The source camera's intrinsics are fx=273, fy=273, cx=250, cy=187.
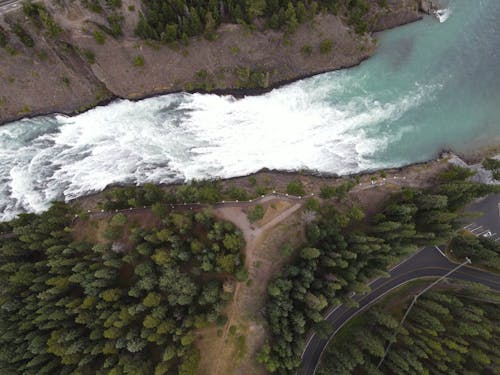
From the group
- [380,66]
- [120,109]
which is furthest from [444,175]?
[120,109]

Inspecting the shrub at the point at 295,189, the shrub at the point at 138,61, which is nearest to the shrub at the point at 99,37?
the shrub at the point at 138,61

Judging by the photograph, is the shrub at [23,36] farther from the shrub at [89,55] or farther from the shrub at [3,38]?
the shrub at [89,55]

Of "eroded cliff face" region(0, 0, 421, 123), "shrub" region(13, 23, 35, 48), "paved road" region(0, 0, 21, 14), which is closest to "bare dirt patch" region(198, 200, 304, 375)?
"eroded cliff face" region(0, 0, 421, 123)

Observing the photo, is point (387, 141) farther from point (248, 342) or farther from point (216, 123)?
point (248, 342)

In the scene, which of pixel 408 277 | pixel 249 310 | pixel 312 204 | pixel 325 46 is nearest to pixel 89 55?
pixel 325 46

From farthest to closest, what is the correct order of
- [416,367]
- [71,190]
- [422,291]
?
[71,190] → [422,291] → [416,367]
